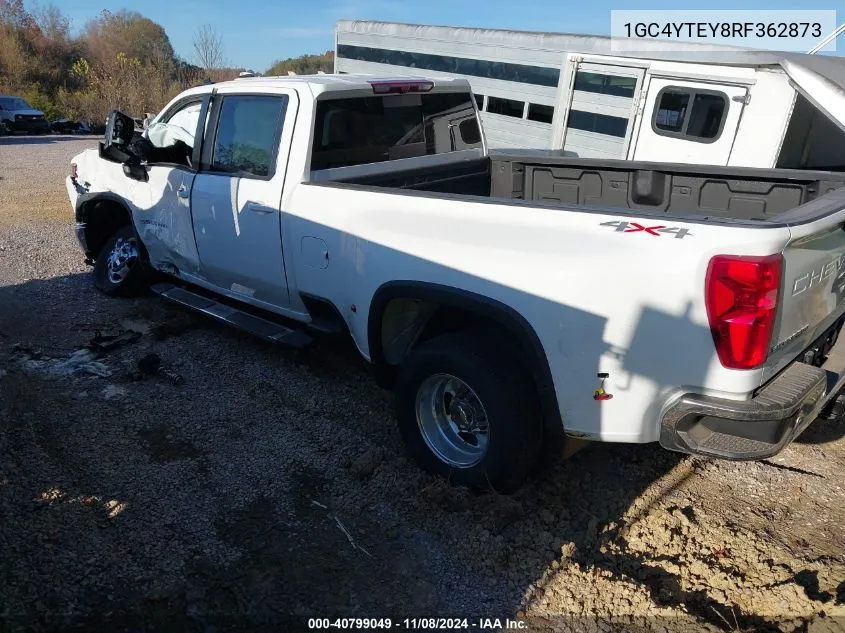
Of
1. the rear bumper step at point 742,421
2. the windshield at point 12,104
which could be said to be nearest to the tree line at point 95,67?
the windshield at point 12,104

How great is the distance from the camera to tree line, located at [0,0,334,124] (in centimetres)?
3281

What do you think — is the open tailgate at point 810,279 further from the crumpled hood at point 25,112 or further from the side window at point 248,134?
the crumpled hood at point 25,112

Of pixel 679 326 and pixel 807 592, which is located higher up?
pixel 679 326

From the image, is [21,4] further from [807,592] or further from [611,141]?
[807,592]

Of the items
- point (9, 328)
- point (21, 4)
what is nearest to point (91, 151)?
point (9, 328)

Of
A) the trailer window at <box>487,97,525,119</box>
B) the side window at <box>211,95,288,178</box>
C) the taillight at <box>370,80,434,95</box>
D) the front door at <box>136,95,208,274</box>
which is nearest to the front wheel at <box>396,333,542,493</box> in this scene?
the side window at <box>211,95,288,178</box>

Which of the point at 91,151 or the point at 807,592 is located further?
the point at 91,151

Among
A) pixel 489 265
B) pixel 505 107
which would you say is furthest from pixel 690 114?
pixel 489 265

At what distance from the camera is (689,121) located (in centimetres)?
773

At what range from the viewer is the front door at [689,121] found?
293 inches

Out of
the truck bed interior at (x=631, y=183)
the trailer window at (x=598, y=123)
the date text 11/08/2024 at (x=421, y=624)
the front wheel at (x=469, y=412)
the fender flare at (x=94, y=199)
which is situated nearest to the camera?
the date text 11/08/2024 at (x=421, y=624)

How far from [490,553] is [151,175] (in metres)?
3.95

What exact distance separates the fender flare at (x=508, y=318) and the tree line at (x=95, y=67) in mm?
23400

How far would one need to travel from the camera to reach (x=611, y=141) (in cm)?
850
